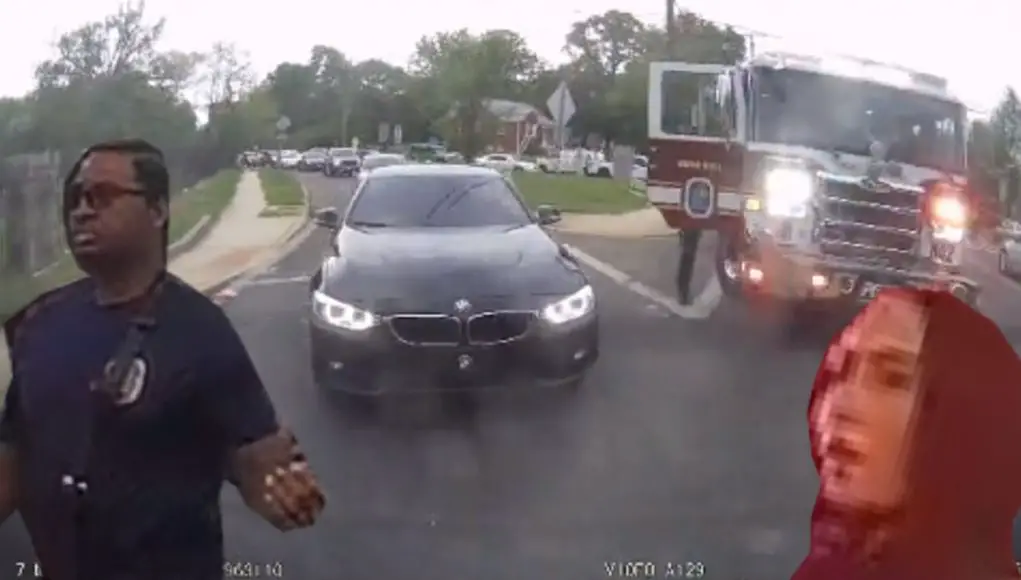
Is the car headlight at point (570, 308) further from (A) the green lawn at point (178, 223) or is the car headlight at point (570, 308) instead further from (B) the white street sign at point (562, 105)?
(A) the green lawn at point (178, 223)

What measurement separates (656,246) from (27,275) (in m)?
1.60

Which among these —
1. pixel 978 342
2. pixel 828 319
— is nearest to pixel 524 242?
pixel 828 319

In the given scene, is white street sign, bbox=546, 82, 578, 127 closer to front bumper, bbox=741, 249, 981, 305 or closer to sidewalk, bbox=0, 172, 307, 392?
front bumper, bbox=741, 249, 981, 305

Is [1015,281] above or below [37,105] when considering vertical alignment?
below

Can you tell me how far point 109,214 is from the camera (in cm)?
271

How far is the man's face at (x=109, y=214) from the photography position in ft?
8.82

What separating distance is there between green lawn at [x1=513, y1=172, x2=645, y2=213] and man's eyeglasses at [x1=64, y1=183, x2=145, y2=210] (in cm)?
109

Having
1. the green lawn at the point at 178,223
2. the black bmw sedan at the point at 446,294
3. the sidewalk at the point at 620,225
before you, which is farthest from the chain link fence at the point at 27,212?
the sidewalk at the point at 620,225

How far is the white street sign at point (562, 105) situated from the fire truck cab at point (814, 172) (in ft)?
0.68

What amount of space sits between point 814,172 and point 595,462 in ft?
3.13

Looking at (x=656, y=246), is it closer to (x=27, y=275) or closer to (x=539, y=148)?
(x=539, y=148)

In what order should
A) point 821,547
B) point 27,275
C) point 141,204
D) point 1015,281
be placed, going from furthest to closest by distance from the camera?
point 1015,281 < point 27,275 < point 141,204 < point 821,547

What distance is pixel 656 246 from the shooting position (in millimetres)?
3590

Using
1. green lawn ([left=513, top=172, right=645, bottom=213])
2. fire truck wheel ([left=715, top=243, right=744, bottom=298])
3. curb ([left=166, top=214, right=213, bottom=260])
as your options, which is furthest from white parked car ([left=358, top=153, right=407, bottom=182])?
fire truck wheel ([left=715, top=243, right=744, bottom=298])
